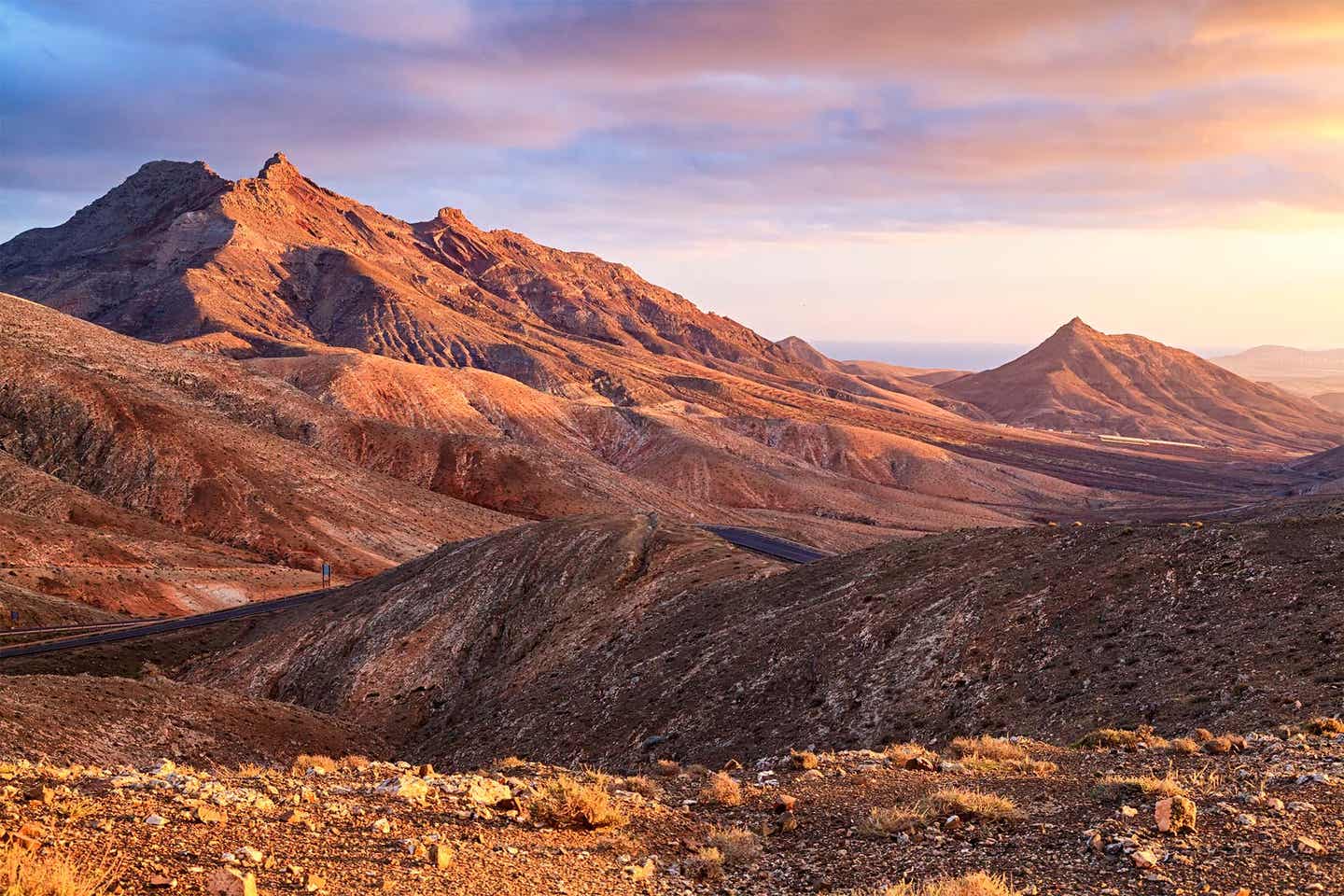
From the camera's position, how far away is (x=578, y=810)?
39.7 ft

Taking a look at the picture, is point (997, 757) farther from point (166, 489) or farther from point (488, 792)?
point (166, 489)

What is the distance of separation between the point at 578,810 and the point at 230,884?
461 centimetres

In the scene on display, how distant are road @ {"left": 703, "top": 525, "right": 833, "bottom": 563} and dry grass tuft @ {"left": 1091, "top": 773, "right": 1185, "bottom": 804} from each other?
43.6 meters

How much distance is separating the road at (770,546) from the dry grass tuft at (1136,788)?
43.6 metres

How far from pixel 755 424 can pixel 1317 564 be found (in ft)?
500

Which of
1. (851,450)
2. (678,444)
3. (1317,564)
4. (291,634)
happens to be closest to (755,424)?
(851,450)

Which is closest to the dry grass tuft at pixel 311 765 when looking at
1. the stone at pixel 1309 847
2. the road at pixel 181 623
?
the stone at pixel 1309 847

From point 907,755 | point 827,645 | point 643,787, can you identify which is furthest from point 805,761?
point 827,645

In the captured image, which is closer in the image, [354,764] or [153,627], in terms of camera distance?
[354,764]

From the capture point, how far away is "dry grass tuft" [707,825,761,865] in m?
11.3

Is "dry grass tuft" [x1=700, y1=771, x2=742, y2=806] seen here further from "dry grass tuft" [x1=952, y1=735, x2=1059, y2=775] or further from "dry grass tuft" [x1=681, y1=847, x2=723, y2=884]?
"dry grass tuft" [x1=952, y1=735, x2=1059, y2=775]

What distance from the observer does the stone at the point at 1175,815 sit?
34.7 feet

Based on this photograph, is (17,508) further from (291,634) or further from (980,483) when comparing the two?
(980,483)

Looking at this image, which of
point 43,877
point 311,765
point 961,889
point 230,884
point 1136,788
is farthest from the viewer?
point 311,765
